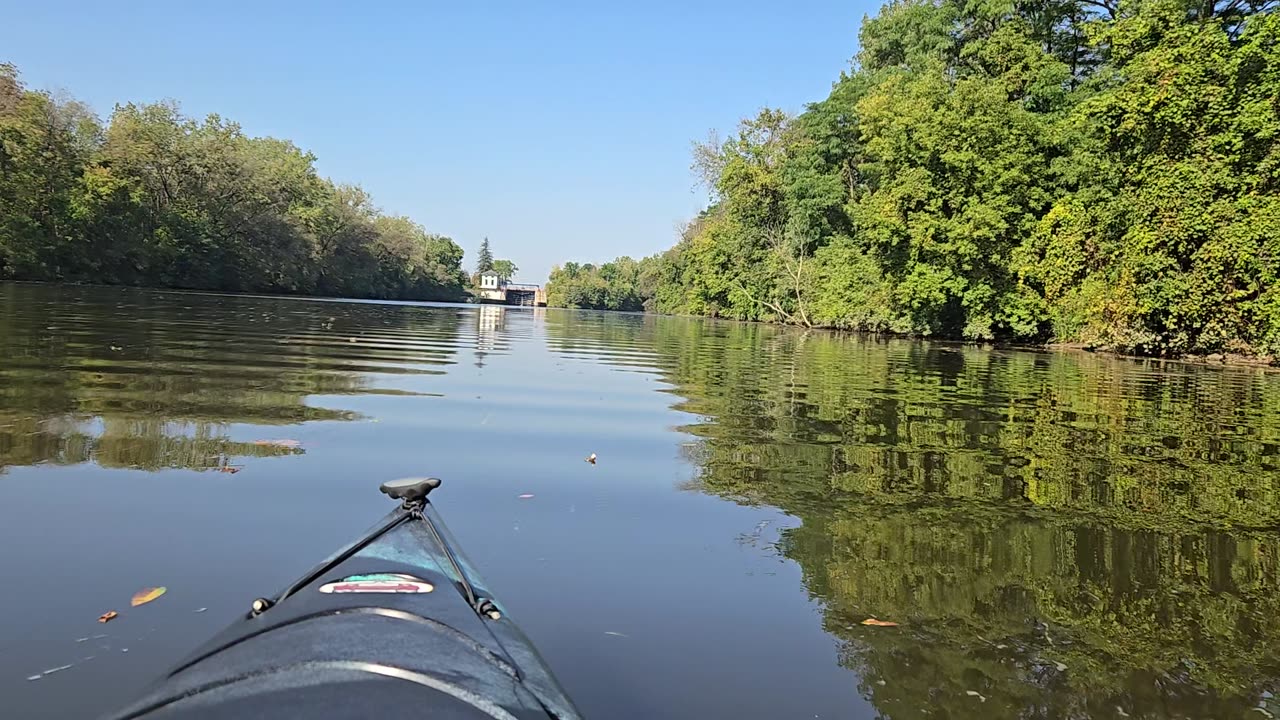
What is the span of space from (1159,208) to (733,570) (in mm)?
27188

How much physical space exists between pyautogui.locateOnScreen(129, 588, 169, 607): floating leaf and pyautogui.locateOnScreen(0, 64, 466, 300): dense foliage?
53.3m

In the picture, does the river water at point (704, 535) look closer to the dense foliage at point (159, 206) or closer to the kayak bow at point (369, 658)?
the kayak bow at point (369, 658)

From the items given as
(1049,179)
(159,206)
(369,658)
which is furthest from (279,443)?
(159,206)

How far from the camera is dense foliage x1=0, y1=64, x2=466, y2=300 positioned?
45.8 m

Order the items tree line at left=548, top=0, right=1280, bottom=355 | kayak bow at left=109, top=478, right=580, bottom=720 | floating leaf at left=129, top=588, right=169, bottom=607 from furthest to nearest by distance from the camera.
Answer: tree line at left=548, top=0, right=1280, bottom=355 → floating leaf at left=129, top=588, right=169, bottom=607 → kayak bow at left=109, top=478, right=580, bottom=720

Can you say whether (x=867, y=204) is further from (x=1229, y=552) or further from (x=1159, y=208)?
(x=1229, y=552)

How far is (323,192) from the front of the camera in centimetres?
8269

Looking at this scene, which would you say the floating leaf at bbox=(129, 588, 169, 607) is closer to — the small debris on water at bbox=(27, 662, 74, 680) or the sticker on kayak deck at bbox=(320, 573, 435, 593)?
the small debris on water at bbox=(27, 662, 74, 680)

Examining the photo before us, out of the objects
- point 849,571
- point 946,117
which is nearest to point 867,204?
point 946,117

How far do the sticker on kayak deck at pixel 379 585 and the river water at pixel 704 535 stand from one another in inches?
26.8

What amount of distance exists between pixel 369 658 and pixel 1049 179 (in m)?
36.5

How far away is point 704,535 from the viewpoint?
164 inches

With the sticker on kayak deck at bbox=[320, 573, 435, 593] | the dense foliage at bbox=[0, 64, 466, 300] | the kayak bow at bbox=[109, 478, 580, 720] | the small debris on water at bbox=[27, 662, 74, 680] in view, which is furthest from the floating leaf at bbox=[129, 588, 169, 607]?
the dense foliage at bbox=[0, 64, 466, 300]

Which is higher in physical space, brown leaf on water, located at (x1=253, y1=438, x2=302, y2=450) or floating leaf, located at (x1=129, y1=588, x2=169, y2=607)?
brown leaf on water, located at (x1=253, y1=438, x2=302, y2=450)
